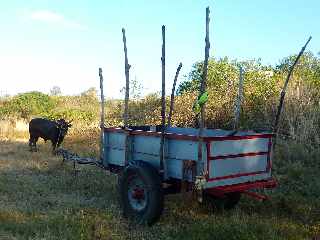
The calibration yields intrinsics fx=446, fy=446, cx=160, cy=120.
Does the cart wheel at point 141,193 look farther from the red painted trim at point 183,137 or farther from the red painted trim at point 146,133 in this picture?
the red painted trim at point 183,137

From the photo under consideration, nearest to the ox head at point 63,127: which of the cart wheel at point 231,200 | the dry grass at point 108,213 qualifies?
the dry grass at point 108,213

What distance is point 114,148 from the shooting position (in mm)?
7434

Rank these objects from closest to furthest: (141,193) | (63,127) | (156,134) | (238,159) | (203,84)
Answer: (203,84) < (238,159) < (156,134) < (141,193) < (63,127)

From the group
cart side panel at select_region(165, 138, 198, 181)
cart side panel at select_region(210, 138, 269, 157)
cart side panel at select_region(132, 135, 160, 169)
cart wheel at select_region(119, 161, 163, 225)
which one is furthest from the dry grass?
cart side panel at select_region(210, 138, 269, 157)

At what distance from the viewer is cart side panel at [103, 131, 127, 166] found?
7.23 m

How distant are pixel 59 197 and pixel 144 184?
7.76 feet

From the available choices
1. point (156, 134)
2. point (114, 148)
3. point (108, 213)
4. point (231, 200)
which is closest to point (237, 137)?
point (156, 134)

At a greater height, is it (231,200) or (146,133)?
(146,133)

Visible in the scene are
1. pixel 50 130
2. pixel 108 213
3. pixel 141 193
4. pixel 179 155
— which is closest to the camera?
pixel 179 155

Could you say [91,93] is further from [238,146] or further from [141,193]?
[238,146]

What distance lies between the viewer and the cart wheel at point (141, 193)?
6.25m

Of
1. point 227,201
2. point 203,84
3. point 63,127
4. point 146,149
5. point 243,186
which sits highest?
point 203,84

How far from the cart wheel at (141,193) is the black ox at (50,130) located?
737cm

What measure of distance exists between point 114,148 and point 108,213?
1.09m
